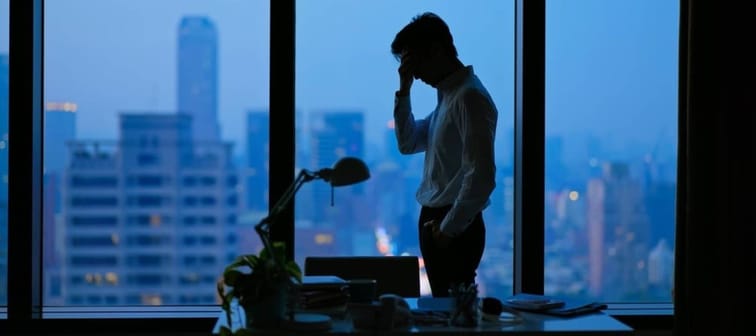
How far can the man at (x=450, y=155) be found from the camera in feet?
9.57

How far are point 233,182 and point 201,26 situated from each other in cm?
64

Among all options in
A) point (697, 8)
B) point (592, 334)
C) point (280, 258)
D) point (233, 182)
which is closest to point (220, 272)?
point (233, 182)

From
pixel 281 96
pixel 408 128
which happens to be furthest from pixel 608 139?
pixel 281 96

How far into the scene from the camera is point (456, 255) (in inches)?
120

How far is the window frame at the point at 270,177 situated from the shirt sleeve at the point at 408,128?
1.62 ft

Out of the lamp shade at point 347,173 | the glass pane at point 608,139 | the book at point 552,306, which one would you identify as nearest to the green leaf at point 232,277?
the lamp shade at point 347,173

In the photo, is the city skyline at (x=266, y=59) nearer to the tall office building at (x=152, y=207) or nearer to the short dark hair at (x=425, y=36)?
the tall office building at (x=152, y=207)

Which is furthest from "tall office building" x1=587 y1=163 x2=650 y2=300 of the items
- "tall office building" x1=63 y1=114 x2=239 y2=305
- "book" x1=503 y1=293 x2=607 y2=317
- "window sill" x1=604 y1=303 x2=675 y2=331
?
"tall office building" x1=63 y1=114 x2=239 y2=305

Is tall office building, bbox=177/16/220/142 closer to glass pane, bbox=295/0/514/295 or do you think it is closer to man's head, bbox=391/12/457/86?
glass pane, bbox=295/0/514/295

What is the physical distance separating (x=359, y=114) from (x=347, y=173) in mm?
1358

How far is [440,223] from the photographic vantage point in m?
3.04

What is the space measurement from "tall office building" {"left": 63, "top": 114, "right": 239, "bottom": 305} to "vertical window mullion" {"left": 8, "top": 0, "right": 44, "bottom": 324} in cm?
14

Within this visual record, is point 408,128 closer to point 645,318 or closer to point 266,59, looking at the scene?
point 266,59

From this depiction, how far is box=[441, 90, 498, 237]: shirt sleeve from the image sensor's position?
2898 mm
